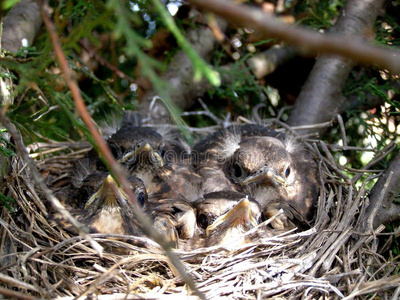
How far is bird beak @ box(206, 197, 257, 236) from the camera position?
1.58 meters

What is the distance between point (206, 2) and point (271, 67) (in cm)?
241

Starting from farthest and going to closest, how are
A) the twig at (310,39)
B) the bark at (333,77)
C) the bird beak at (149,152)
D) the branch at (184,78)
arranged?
the branch at (184,78)
the bark at (333,77)
the bird beak at (149,152)
the twig at (310,39)

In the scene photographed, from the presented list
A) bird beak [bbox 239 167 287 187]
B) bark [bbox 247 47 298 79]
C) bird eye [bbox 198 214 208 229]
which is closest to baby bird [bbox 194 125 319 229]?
bird beak [bbox 239 167 287 187]

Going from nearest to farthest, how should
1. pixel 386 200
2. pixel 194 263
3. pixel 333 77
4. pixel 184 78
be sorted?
pixel 194 263, pixel 386 200, pixel 333 77, pixel 184 78

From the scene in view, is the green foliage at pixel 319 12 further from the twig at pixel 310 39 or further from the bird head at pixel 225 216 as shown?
the twig at pixel 310 39

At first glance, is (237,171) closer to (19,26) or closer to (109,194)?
(109,194)

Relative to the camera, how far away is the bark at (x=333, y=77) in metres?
2.45

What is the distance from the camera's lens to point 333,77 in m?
2.50

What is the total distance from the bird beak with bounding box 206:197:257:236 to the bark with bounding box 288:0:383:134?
1034 mm

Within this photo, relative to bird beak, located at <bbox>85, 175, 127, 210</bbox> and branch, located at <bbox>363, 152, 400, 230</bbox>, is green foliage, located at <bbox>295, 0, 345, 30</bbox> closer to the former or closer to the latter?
branch, located at <bbox>363, 152, 400, 230</bbox>

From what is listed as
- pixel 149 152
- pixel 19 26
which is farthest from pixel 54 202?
pixel 19 26

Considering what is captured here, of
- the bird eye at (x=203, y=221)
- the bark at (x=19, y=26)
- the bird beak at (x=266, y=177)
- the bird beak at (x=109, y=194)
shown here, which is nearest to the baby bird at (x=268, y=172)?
the bird beak at (x=266, y=177)

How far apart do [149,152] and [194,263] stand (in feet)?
2.29

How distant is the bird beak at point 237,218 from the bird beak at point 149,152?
1.84 ft
